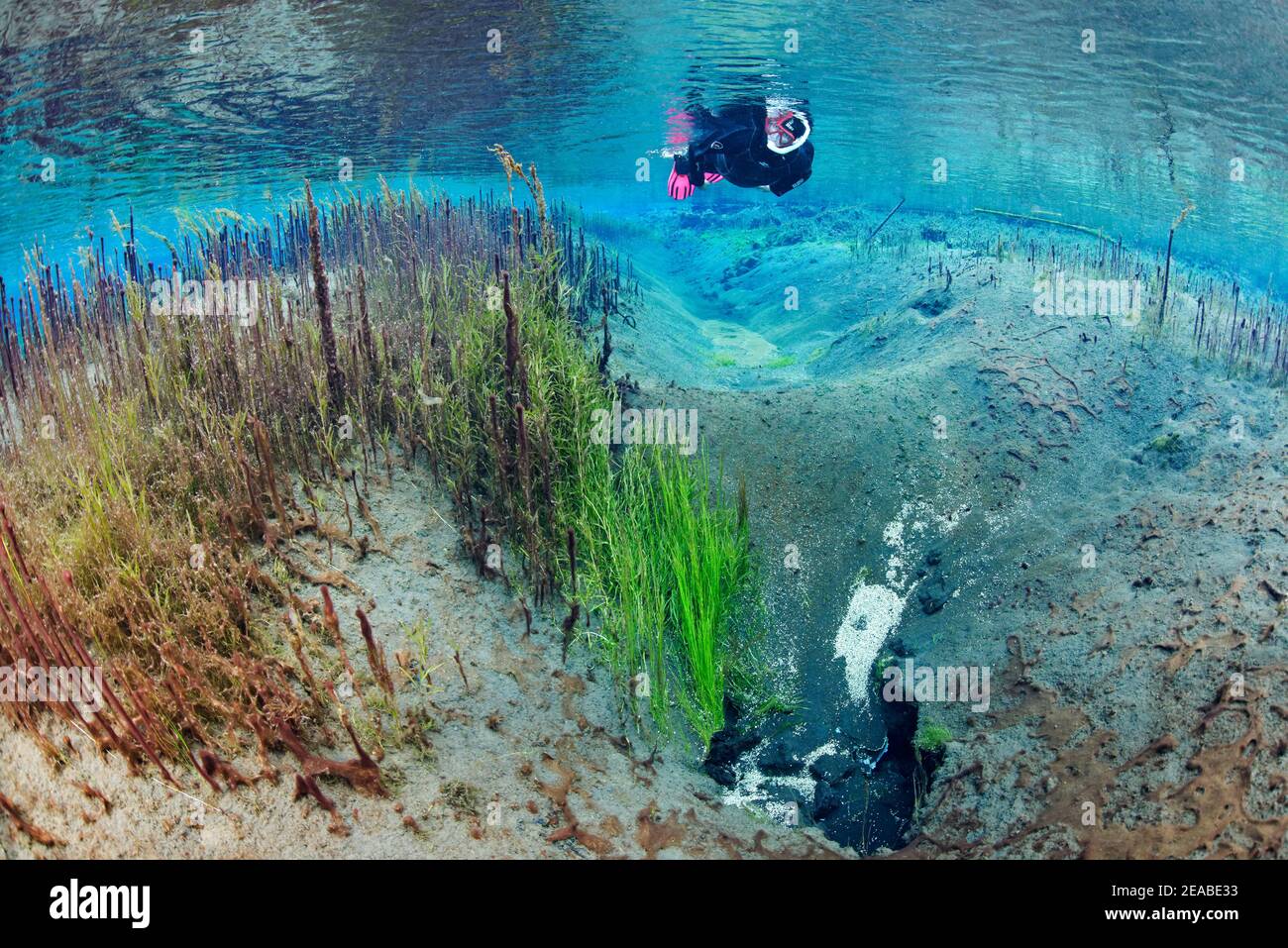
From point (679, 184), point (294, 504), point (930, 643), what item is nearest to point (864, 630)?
point (930, 643)

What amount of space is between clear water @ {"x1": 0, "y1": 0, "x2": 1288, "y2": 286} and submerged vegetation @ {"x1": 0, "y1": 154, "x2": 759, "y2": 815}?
6463 mm

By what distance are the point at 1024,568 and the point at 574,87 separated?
48.6 ft

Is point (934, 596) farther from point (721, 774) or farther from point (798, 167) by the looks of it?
point (798, 167)

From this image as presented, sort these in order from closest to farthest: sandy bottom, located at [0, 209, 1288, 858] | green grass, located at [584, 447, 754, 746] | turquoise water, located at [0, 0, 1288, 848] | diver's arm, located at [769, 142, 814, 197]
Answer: sandy bottom, located at [0, 209, 1288, 858], green grass, located at [584, 447, 754, 746], turquoise water, located at [0, 0, 1288, 848], diver's arm, located at [769, 142, 814, 197]

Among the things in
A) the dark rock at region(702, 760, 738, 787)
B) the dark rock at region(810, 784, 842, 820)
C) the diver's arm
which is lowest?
the dark rock at region(810, 784, 842, 820)

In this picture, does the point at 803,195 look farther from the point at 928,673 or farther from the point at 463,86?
the point at 928,673

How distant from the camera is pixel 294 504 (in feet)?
14.0

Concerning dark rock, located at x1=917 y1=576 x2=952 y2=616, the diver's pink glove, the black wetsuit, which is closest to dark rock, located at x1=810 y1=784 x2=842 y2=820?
dark rock, located at x1=917 y1=576 x2=952 y2=616

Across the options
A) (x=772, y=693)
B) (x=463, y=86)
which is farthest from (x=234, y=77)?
(x=772, y=693)

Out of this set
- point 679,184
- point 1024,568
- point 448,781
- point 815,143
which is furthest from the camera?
point 815,143

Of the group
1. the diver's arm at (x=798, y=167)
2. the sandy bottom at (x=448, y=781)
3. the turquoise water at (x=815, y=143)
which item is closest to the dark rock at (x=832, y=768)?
the turquoise water at (x=815, y=143)

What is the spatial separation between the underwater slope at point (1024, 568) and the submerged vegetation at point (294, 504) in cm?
74

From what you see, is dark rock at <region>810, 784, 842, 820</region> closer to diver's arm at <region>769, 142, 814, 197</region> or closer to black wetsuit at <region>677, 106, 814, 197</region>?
black wetsuit at <region>677, 106, 814, 197</region>

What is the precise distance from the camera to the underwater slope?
3.35 metres
